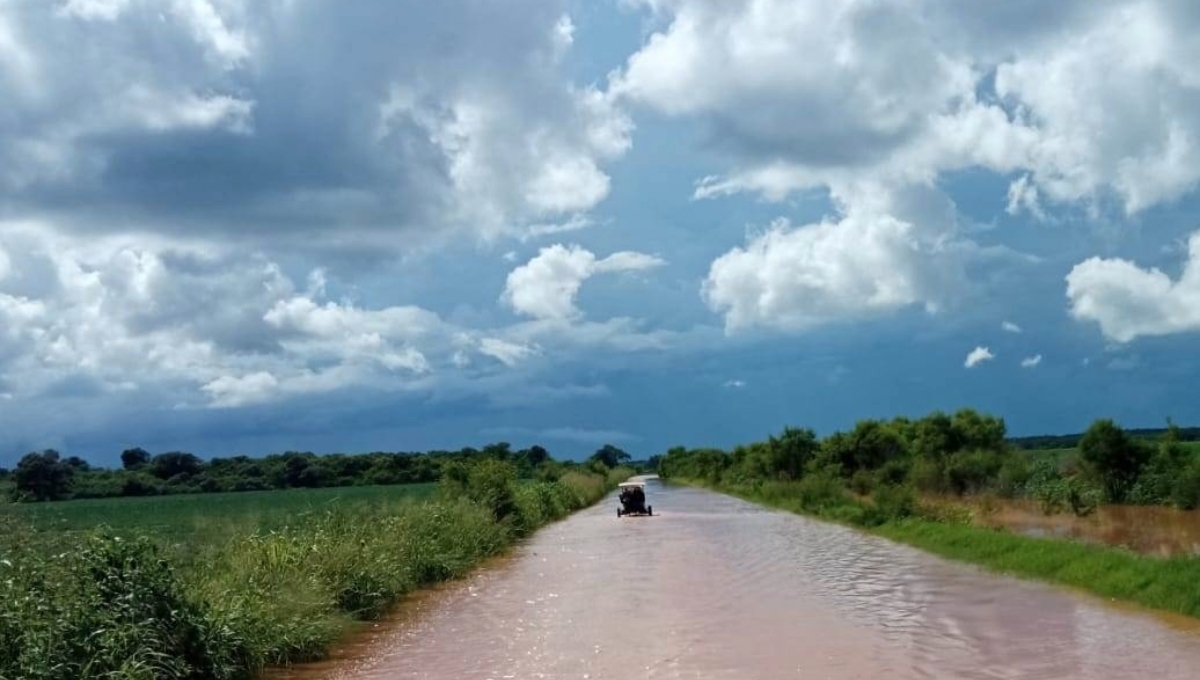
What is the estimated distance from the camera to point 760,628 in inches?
680

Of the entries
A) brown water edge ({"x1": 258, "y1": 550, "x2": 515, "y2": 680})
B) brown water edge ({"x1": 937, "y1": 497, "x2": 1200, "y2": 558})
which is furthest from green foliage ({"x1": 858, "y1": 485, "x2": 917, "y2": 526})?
brown water edge ({"x1": 258, "y1": 550, "x2": 515, "y2": 680})

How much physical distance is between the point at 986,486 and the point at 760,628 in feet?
116

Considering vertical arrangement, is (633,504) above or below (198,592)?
above

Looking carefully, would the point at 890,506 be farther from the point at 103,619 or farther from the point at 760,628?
the point at 103,619

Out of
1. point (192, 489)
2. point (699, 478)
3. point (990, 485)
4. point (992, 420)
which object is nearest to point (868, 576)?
point (990, 485)

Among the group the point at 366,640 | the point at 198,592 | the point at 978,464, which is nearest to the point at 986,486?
the point at 978,464

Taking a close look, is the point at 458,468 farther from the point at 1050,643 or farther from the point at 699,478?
the point at 699,478

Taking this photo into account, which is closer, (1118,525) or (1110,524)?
(1118,525)

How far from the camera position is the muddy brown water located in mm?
14031

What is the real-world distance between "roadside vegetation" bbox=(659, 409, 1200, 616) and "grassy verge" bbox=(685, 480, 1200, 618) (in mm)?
33

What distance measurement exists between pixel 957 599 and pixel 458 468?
2122 centimetres

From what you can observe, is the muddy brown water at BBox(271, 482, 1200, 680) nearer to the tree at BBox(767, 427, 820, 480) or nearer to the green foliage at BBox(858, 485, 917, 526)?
the green foliage at BBox(858, 485, 917, 526)

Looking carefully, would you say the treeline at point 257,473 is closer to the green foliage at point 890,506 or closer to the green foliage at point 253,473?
the green foliage at point 253,473

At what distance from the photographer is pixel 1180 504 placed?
3881 cm
